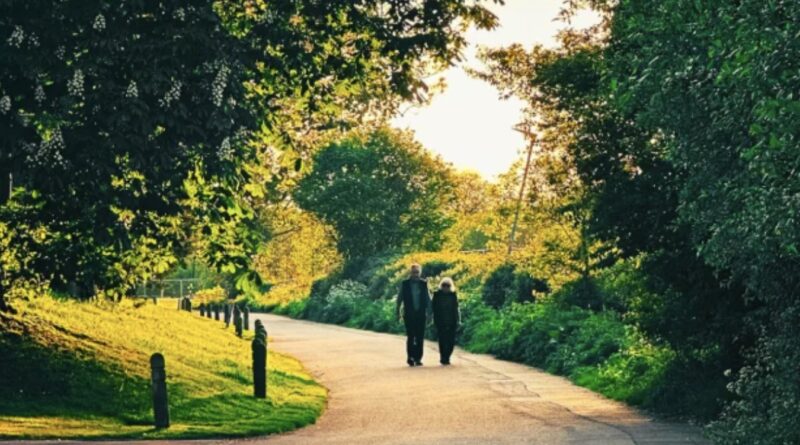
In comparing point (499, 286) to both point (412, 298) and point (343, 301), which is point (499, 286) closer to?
point (412, 298)

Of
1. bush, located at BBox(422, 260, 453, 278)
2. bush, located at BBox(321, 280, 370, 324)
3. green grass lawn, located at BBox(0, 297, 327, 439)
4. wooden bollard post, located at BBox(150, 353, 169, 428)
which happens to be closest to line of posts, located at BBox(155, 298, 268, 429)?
wooden bollard post, located at BBox(150, 353, 169, 428)

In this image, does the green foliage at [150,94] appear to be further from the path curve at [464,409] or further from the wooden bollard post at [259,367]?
the wooden bollard post at [259,367]

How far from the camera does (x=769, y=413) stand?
1034 cm

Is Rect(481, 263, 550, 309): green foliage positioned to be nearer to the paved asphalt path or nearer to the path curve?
the path curve

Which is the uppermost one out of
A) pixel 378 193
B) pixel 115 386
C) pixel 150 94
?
pixel 378 193

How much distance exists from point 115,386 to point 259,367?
82.7 inches

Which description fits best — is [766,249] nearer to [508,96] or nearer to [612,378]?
[612,378]

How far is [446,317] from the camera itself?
921 inches

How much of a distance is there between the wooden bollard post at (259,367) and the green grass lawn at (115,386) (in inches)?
9.1

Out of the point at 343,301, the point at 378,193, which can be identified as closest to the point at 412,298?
the point at 343,301

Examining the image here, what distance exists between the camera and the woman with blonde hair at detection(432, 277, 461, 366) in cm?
2312

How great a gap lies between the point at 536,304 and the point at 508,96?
6228 millimetres

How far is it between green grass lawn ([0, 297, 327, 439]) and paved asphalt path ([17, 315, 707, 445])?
0.62 m

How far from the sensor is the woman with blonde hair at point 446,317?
23125 millimetres
